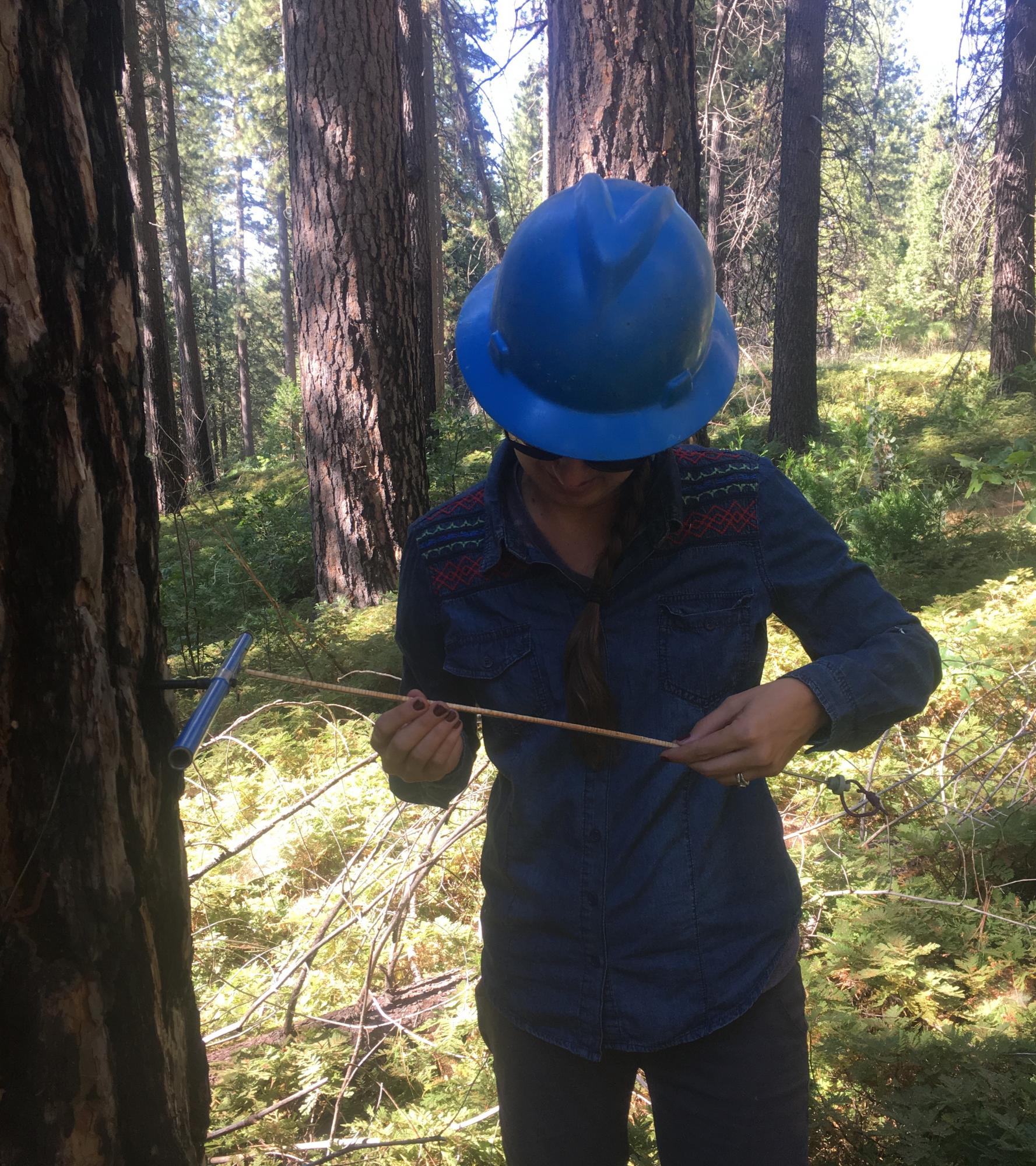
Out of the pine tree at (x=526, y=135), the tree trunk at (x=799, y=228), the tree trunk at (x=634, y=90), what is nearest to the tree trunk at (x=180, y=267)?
the pine tree at (x=526, y=135)

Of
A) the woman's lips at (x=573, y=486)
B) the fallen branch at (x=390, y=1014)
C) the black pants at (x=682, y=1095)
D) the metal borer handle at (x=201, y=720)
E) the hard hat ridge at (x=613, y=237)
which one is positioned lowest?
the fallen branch at (x=390, y=1014)

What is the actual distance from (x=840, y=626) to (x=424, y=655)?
761 mm

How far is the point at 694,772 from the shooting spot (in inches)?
58.6

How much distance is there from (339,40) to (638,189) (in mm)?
5224

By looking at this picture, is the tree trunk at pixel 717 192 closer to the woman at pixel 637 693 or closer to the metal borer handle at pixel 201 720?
the woman at pixel 637 693

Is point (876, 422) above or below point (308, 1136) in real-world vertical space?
above

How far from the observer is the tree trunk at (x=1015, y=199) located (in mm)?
9656

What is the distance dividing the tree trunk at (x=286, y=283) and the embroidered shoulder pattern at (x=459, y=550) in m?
26.2

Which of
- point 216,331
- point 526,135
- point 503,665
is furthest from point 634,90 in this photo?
point 526,135

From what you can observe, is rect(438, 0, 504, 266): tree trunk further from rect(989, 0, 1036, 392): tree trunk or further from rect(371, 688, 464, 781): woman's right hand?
rect(371, 688, 464, 781): woman's right hand

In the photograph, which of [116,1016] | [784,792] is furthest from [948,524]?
[116,1016]

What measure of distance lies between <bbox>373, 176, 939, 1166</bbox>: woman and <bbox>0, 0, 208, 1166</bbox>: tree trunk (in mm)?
426

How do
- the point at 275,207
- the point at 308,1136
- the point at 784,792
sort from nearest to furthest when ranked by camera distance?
the point at 308,1136, the point at 784,792, the point at 275,207

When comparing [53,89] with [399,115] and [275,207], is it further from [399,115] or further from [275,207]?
[275,207]
